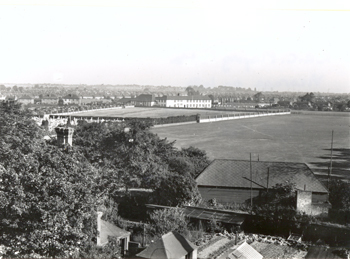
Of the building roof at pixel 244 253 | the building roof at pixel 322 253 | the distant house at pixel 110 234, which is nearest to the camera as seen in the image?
the building roof at pixel 244 253

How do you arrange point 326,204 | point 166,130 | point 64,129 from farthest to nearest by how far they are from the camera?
1. point 166,130
2. point 326,204
3. point 64,129

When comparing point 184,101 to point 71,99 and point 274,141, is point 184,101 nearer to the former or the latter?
point 71,99

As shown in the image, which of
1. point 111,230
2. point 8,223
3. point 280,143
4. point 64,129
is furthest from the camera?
point 280,143

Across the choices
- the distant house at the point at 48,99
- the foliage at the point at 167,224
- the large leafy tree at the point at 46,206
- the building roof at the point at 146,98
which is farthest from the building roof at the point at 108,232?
the distant house at the point at 48,99

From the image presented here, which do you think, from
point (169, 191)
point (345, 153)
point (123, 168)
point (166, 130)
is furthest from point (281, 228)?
point (166, 130)

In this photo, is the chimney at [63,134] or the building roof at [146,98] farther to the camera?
the building roof at [146,98]

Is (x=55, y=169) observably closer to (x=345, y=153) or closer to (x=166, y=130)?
(x=345, y=153)

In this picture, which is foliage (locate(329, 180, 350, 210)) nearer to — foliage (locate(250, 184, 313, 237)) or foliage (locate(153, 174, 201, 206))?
foliage (locate(250, 184, 313, 237))

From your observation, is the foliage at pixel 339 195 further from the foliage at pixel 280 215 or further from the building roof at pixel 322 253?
the building roof at pixel 322 253
